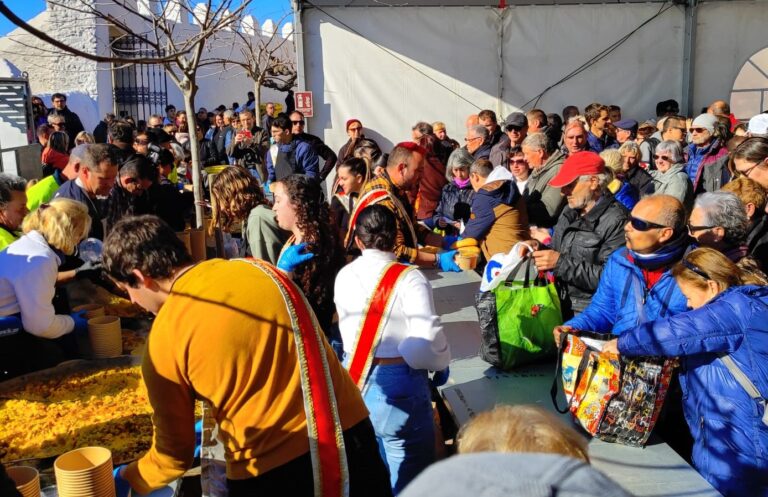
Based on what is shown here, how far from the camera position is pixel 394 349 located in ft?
8.84

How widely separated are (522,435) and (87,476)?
1.64 meters

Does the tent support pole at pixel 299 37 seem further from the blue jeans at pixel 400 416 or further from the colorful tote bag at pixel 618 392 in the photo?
the colorful tote bag at pixel 618 392

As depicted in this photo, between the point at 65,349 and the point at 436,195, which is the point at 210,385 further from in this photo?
the point at 436,195

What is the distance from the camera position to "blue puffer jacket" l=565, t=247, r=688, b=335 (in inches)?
113

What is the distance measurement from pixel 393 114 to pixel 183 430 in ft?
27.2

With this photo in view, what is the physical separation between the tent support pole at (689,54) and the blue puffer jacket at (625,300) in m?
8.14

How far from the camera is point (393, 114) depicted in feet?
32.0

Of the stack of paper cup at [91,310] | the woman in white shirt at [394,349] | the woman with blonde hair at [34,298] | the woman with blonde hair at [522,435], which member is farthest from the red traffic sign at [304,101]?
the woman with blonde hair at [522,435]

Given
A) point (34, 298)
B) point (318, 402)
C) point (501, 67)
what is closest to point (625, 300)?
point (318, 402)

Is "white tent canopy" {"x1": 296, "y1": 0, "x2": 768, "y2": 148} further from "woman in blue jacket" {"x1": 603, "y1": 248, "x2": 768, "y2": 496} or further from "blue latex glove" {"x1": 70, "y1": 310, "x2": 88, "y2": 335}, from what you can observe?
"woman in blue jacket" {"x1": 603, "y1": 248, "x2": 768, "y2": 496}

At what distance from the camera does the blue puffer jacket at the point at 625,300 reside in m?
2.87

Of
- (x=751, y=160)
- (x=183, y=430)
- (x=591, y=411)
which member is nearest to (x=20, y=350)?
(x=183, y=430)

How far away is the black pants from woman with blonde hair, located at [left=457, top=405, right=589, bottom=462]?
0.87m

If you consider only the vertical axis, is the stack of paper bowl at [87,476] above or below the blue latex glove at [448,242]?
below
